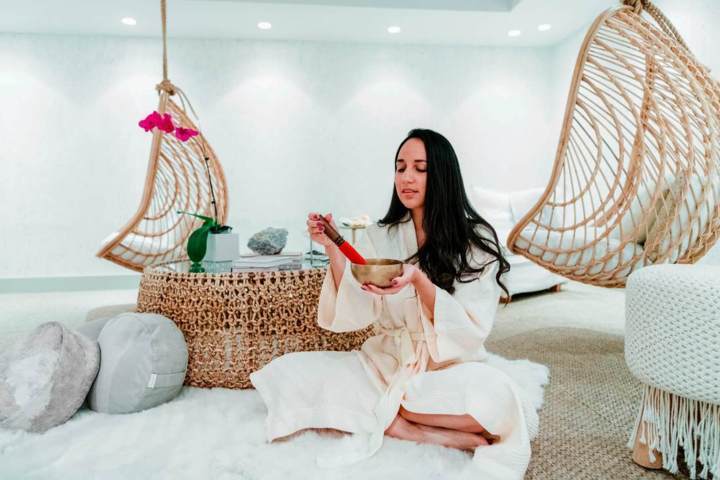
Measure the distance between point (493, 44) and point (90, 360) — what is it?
417 centimetres

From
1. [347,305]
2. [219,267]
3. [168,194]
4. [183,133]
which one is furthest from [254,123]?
[347,305]

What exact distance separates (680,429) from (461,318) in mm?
504

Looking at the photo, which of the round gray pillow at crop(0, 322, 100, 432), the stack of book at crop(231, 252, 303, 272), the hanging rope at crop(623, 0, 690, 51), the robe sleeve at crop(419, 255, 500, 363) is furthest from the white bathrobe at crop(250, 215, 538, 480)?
the hanging rope at crop(623, 0, 690, 51)

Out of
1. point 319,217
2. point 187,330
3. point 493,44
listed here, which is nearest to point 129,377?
point 187,330

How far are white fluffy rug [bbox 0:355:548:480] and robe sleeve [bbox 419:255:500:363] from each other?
234 mm

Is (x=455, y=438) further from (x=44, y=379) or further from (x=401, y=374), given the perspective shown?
(x=44, y=379)

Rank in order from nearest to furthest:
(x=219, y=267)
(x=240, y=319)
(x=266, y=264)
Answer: (x=240, y=319), (x=266, y=264), (x=219, y=267)

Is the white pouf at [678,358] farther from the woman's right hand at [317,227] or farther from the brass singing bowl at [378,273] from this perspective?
A: the woman's right hand at [317,227]

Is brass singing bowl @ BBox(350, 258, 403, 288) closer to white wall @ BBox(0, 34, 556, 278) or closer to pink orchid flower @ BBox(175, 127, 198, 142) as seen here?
pink orchid flower @ BBox(175, 127, 198, 142)

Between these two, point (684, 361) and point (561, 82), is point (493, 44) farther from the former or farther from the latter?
point (684, 361)

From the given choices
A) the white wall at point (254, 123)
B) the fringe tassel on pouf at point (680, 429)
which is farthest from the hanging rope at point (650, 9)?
the white wall at point (254, 123)

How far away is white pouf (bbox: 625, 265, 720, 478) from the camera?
36.4 inches

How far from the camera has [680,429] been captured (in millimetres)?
999

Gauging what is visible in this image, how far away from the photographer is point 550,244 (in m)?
2.22
